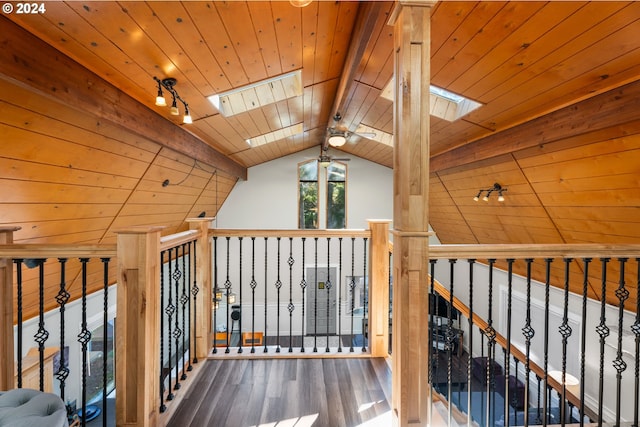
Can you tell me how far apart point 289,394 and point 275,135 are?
4165mm

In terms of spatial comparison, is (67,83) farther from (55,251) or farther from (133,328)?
(133,328)

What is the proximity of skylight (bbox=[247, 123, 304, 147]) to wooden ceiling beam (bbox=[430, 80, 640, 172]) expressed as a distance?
262 centimetres

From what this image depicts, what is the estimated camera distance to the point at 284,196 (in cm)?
741

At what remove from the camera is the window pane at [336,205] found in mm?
7492

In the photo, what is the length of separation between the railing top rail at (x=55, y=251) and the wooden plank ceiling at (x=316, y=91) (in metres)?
0.76

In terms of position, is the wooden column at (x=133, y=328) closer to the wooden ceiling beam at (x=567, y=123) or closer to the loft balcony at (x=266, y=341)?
the loft balcony at (x=266, y=341)

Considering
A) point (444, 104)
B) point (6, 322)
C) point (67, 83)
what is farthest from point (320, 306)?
point (67, 83)

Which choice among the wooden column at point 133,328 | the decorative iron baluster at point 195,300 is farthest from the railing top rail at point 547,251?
the decorative iron baluster at point 195,300

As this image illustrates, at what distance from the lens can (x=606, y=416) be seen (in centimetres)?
399

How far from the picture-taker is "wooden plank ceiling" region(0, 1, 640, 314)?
1.80 meters

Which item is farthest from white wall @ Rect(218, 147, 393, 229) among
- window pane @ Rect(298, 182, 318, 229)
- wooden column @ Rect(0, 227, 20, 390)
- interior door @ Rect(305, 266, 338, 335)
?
wooden column @ Rect(0, 227, 20, 390)

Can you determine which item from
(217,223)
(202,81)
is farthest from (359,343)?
(202,81)

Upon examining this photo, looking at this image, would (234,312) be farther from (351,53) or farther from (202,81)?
(351,53)

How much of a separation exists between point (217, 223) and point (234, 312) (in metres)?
2.04
